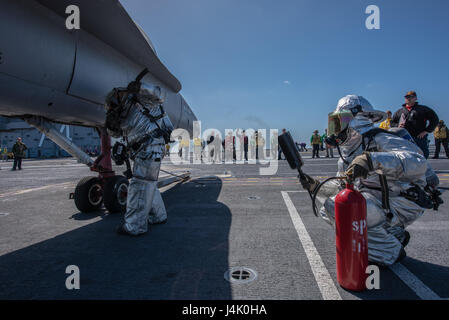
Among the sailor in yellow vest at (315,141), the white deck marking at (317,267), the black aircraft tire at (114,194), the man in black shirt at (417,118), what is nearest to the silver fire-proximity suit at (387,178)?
the white deck marking at (317,267)

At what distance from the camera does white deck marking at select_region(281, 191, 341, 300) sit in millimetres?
1888

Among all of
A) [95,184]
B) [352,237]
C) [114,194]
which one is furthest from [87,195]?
[352,237]

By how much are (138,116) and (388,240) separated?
3384 millimetres

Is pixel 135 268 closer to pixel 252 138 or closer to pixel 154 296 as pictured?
pixel 154 296

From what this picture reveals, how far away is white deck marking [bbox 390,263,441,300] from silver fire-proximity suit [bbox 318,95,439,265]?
124 mm

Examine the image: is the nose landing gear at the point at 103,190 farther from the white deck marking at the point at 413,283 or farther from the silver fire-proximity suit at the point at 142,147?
the white deck marking at the point at 413,283

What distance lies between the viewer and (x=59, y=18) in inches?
123

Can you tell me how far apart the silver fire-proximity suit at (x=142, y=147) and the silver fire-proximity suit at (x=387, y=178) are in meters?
2.36

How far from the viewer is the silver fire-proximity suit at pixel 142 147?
340 centimetres

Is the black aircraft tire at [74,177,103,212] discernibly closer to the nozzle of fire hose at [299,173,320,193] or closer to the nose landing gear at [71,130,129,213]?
the nose landing gear at [71,130,129,213]

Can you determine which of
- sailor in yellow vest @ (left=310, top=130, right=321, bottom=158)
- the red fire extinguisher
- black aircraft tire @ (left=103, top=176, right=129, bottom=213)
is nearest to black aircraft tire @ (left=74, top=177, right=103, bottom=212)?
black aircraft tire @ (left=103, top=176, right=129, bottom=213)

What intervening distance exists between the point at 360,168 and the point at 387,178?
0.56 meters

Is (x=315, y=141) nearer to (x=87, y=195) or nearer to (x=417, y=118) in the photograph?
(x=417, y=118)

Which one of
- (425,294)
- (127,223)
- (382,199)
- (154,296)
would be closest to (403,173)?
(382,199)
